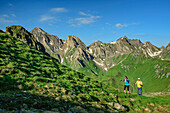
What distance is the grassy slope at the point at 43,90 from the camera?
14.0 m

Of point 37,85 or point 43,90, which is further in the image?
point 37,85

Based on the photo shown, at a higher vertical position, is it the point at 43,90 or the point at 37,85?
the point at 37,85

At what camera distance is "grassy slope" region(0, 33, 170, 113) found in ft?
46.1

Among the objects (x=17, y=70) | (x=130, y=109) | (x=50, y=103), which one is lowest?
(x=130, y=109)

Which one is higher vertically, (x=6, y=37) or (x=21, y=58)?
(x=6, y=37)

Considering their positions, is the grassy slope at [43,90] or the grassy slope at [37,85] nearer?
the grassy slope at [43,90]

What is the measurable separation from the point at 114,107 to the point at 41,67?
48.6 feet

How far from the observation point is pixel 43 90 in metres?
17.9

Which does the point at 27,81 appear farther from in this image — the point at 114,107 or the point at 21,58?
the point at 114,107

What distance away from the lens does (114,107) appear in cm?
1888

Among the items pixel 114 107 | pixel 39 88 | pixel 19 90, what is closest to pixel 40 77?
pixel 39 88

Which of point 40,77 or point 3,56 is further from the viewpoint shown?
point 3,56

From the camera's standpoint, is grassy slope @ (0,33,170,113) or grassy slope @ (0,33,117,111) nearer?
grassy slope @ (0,33,170,113)

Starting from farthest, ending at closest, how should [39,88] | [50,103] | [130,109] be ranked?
1. [130,109]
2. [39,88]
3. [50,103]
